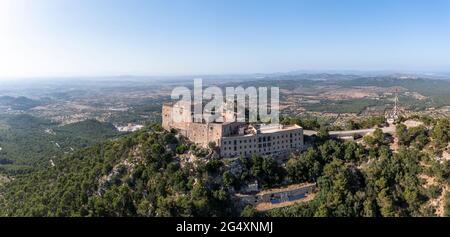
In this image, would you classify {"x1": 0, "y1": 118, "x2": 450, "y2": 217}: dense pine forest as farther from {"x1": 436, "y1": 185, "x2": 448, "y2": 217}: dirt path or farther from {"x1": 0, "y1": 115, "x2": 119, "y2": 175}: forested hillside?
{"x1": 0, "y1": 115, "x2": 119, "y2": 175}: forested hillside

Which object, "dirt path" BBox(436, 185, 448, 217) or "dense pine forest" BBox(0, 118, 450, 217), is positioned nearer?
"dirt path" BBox(436, 185, 448, 217)

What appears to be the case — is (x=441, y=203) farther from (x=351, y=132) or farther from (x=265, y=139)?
(x=265, y=139)

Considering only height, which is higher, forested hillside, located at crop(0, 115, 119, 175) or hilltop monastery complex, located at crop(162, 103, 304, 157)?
hilltop monastery complex, located at crop(162, 103, 304, 157)

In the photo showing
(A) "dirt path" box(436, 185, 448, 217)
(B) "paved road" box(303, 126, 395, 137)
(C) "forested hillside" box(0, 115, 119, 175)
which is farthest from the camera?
(C) "forested hillside" box(0, 115, 119, 175)

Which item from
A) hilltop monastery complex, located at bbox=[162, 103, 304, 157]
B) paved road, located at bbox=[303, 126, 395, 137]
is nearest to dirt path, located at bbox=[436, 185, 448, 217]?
paved road, located at bbox=[303, 126, 395, 137]

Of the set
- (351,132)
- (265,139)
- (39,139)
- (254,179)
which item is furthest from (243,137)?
(39,139)

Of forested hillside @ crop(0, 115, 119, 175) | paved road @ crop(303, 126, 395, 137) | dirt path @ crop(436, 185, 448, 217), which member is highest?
paved road @ crop(303, 126, 395, 137)

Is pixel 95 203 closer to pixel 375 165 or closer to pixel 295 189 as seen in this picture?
pixel 295 189

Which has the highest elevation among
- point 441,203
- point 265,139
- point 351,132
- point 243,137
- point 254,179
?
point 243,137

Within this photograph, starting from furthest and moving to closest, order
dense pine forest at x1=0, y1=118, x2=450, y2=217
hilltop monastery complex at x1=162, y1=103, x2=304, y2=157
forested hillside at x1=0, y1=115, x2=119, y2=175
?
forested hillside at x1=0, y1=115, x2=119, y2=175 < hilltop monastery complex at x1=162, y1=103, x2=304, y2=157 < dense pine forest at x1=0, y1=118, x2=450, y2=217

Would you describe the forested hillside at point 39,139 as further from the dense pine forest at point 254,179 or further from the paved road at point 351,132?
the paved road at point 351,132

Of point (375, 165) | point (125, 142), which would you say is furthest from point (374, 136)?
point (125, 142)
